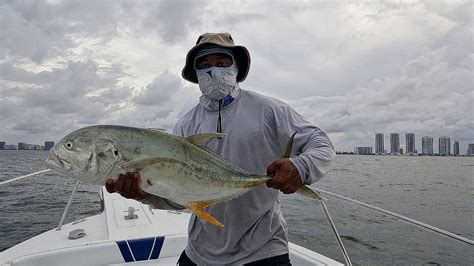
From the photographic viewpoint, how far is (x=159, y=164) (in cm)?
228

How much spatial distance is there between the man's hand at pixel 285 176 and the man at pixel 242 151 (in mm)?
229

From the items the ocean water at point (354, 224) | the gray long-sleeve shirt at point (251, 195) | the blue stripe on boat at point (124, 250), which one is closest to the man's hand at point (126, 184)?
the gray long-sleeve shirt at point (251, 195)

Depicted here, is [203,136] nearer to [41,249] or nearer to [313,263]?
[313,263]

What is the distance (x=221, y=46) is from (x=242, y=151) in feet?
2.78

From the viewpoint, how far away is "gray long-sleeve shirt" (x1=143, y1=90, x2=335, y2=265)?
251cm

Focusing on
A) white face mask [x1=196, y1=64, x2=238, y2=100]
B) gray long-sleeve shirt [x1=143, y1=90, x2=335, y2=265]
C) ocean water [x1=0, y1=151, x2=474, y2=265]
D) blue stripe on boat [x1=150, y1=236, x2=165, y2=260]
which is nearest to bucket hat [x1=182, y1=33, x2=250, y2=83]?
white face mask [x1=196, y1=64, x2=238, y2=100]

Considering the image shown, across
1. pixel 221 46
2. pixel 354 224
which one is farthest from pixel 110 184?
pixel 354 224

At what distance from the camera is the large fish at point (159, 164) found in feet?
7.39

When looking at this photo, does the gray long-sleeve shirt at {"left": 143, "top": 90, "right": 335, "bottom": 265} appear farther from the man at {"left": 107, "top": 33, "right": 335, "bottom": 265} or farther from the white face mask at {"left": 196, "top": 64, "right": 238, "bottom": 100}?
the white face mask at {"left": 196, "top": 64, "right": 238, "bottom": 100}

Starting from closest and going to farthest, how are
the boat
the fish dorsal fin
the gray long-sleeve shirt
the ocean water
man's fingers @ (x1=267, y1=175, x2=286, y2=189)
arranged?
1. man's fingers @ (x1=267, y1=175, x2=286, y2=189)
2. the fish dorsal fin
3. the gray long-sleeve shirt
4. the boat
5. the ocean water

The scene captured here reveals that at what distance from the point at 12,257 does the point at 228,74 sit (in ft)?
12.6

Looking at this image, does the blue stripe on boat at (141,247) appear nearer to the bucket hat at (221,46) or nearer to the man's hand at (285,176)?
the bucket hat at (221,46)

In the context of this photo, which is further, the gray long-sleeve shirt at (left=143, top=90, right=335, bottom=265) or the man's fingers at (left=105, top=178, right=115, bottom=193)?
the gray long-sleeve shirt at (left=143, top=90, right=335, bottom=265)

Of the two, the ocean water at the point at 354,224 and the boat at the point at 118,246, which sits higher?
the boat at the point at 118,246
